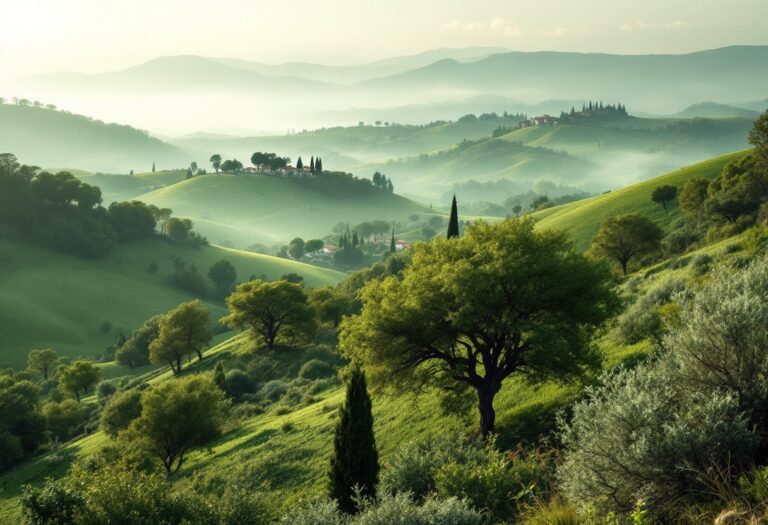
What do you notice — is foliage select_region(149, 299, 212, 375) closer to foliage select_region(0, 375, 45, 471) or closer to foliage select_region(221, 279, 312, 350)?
foliage select_region(221, 279, 312, 350)

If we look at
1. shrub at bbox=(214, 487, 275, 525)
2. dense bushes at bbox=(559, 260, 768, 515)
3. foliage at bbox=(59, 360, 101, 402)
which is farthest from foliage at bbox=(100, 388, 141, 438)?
dense bushes at bbox=(559, 260, 768, 515)

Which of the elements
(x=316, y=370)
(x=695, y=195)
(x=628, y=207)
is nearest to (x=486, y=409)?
(x=316, y=370)

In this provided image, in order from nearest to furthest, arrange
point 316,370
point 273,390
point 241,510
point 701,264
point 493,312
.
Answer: point 241,510, point 493,312, point 701,264, point 273,390, point 316,370

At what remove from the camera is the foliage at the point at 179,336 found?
85.5 metres

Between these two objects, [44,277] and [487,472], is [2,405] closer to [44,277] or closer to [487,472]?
[487,472]

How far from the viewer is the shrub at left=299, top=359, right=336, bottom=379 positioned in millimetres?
69250

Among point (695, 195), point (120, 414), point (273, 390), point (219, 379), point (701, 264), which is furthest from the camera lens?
point (695, 195)

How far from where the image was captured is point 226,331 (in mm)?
145875

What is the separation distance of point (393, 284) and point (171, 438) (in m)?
28.3

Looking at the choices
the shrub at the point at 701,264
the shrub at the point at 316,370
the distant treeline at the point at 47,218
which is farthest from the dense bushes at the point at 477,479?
the distant treeline at the point at 47,218

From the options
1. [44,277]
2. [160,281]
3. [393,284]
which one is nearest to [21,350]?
[44,277]

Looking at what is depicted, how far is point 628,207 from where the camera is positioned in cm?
9675

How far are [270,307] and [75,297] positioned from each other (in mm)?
109748

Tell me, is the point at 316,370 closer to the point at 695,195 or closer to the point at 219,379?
the point at 219,379
